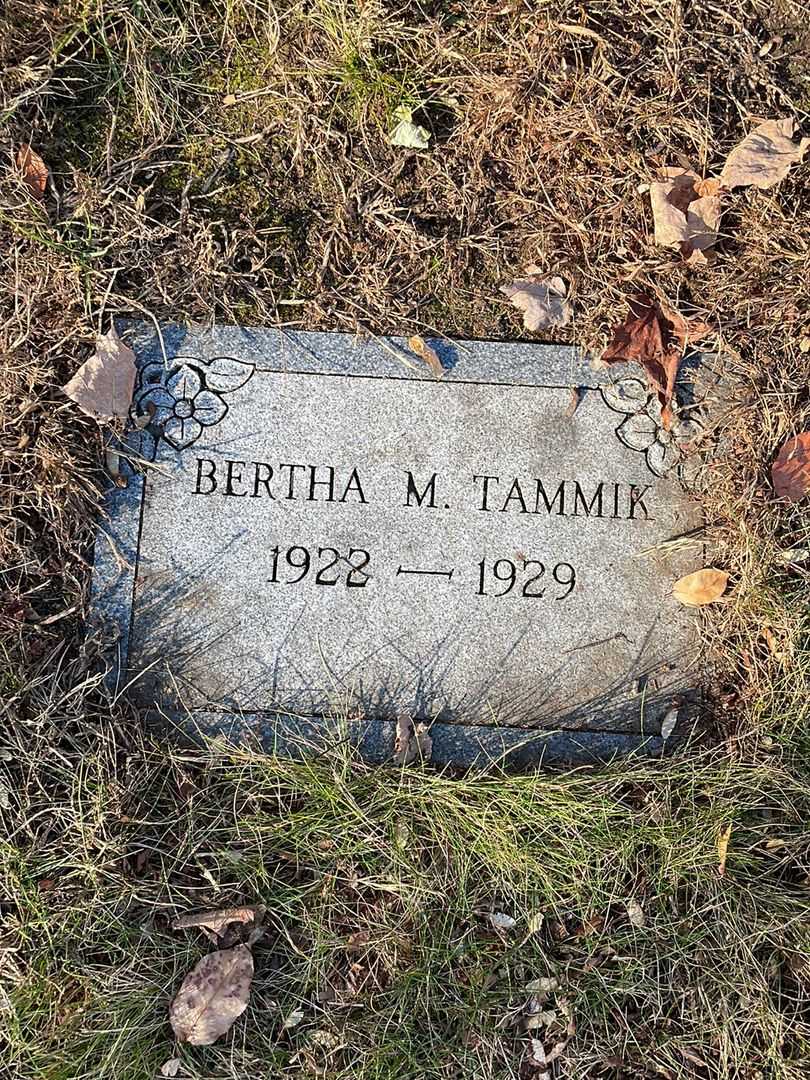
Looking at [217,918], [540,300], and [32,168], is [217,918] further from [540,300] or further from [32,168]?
[32,168]

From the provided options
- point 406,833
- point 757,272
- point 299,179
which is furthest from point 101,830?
point 757,272

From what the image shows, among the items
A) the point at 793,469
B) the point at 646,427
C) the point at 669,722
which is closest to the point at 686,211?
the point at 646,427

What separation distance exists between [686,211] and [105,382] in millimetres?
1723

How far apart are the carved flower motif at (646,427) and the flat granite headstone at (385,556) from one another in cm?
3

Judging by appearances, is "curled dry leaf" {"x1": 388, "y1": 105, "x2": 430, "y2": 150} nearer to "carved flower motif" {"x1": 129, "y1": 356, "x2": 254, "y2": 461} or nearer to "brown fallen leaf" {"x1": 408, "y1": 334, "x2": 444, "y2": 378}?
"brown fallen leaf" {"x1": 408, "y1": 334, "x2": 444, "y2": 378}

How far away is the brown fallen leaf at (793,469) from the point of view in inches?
100.0

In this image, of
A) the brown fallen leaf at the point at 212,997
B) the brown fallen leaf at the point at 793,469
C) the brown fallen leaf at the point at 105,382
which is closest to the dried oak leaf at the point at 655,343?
the brown fallen leaf at the point at 793,469

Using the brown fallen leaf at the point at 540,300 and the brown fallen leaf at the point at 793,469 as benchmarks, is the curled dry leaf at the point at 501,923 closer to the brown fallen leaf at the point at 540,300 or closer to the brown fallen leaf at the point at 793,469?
the brown fallen leaf at the point at 793,469

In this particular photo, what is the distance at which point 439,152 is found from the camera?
8.52 ft

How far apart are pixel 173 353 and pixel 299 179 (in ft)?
2.09

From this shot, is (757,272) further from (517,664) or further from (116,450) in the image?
(116,450)

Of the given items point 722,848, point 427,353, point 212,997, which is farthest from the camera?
point 427,353

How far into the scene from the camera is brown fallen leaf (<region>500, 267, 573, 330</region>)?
254 centimetres

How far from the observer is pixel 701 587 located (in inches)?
98.2
